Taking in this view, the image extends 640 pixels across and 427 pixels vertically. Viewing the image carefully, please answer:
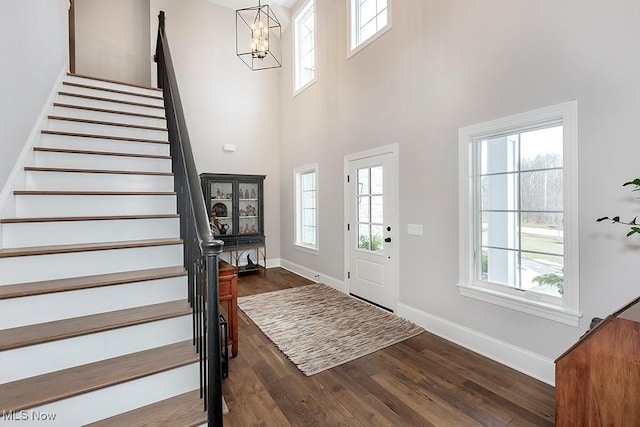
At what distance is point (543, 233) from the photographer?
7.73ft

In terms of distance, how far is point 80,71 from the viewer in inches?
194

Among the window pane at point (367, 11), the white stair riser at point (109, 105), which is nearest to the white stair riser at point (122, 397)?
the white stair riser at point (109, 105)

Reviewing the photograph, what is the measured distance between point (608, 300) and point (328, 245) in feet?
11.2

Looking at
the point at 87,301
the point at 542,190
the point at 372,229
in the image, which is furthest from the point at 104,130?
the point at 542,190

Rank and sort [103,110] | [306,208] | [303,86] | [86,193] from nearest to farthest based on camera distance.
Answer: [86,193] < [103,110] < [303,86] < [306,208]

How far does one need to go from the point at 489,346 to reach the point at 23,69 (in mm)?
4492

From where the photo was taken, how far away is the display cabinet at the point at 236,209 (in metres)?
5.29

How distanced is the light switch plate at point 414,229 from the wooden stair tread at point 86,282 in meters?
2.41

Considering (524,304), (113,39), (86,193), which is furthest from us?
(113,39)

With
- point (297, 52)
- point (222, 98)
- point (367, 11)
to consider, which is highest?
point (297, 52)

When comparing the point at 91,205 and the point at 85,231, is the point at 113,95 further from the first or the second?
the point at 85,231

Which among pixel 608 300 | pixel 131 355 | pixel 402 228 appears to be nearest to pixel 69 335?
pixel 131 355

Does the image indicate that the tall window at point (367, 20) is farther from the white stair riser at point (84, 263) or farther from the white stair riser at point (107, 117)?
the white stair riser at point (84, 263)

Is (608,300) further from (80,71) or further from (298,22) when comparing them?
(80,71)
